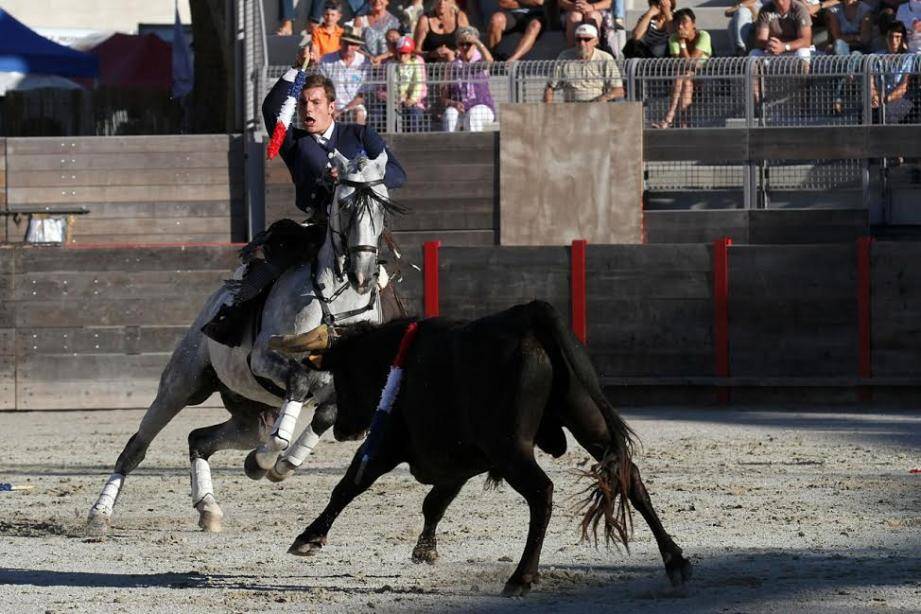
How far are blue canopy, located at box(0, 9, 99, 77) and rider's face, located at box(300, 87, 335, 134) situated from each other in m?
16.4

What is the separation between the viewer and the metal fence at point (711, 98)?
17.6 metres

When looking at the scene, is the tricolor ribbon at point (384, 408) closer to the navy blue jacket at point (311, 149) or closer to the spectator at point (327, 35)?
the navy blue jacket at point (311, 149)

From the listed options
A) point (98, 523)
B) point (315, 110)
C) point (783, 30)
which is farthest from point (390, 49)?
point (98, 523)

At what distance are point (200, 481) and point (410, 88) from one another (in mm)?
9980

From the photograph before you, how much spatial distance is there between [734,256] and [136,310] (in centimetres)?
579

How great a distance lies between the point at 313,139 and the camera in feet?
30.7

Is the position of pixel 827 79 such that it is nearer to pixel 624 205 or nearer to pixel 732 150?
pixel 732 150

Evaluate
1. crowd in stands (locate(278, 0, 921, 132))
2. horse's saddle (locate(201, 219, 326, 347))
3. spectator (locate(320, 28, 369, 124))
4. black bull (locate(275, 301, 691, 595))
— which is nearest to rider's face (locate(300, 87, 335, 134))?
horse's saddle (locate(201, 219, 326, 347))

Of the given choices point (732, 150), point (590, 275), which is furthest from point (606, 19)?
point (590, 275)

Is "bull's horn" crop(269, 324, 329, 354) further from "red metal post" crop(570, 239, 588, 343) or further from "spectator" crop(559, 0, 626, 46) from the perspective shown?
"spectator" crop(559, 0, 626, 46)

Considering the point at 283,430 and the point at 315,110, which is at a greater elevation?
the point at 315,110

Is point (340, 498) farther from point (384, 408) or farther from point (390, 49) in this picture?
point (390, 49)

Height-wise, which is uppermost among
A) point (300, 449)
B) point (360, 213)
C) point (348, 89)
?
point (348, 89)

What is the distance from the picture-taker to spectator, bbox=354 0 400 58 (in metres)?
19.3
